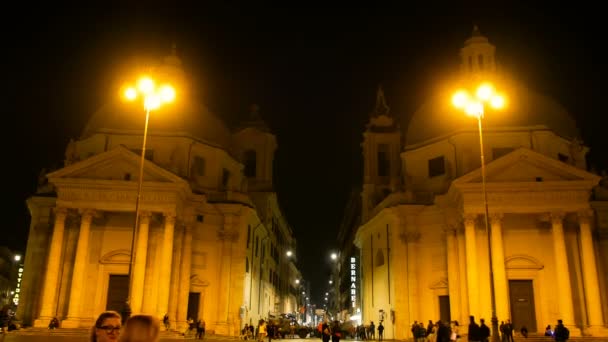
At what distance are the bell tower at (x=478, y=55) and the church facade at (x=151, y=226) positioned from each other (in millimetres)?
21172

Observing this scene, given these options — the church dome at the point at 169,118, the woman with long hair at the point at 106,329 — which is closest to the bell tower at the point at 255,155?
the church dome at the point at 169,118

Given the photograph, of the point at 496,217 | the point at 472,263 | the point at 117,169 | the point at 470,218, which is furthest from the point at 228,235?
the point at 496,217

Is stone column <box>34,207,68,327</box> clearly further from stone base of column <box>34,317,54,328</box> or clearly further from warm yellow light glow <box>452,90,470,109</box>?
warm yellow light glow <box>452,90,470,109</box>

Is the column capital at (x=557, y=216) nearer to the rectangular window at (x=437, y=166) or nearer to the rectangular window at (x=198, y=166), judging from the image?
the rectangular window at (x=437, y=166)

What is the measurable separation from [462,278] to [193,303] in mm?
19745

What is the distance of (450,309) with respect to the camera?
4400 centimetres

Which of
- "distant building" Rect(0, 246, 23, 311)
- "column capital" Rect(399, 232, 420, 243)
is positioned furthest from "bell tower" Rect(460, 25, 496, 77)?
"distant building" Rect(0, 246, 23, 311)

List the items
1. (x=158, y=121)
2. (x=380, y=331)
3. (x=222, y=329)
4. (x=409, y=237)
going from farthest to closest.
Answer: (x=158, y=121) → (x=409, y=237) → (x=380, y=331) → (x=222, y=329)

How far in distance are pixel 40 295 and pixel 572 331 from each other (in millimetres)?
34834

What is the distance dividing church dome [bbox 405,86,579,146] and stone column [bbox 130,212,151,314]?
74.1ft

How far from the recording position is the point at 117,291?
4291 centimetres

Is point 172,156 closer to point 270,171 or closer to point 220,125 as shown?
point 220,125

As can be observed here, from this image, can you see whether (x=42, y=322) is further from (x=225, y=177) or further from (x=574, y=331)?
(x=574, y=331)

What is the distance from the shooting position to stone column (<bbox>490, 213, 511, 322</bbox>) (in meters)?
38.6
